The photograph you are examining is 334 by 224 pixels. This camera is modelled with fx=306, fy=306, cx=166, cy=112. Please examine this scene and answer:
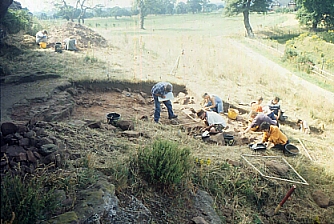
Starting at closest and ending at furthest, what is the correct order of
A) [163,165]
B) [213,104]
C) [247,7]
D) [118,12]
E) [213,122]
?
[163,165] < [213,122] < [213,104] < [247,7] < [118,12]

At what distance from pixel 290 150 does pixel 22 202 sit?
5847 mm

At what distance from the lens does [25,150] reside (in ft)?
12.3

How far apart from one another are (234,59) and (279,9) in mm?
27204

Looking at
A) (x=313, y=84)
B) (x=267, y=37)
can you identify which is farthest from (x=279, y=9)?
(x=313, y=84)

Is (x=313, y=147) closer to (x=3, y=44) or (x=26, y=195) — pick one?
(x=26, y=195)

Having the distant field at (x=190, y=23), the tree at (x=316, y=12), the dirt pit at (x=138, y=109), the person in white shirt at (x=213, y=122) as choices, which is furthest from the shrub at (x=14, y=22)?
the tree at (x=316, y=12)

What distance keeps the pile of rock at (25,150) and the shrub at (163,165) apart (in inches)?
43.8

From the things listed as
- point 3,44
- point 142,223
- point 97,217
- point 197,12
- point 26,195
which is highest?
point 197,12

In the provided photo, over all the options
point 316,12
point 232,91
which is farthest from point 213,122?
point 316,12

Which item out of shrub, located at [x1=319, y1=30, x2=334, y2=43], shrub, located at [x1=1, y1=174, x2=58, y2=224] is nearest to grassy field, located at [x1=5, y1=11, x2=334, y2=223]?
shrub, located at [x1=1, y1=174, x2=58, y2=224]

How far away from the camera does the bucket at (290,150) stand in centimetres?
674

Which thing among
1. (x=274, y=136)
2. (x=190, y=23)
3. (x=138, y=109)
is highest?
(x=190, y=23)

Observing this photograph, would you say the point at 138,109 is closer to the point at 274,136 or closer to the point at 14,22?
the point at 274,136

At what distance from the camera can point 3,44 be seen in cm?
1066
